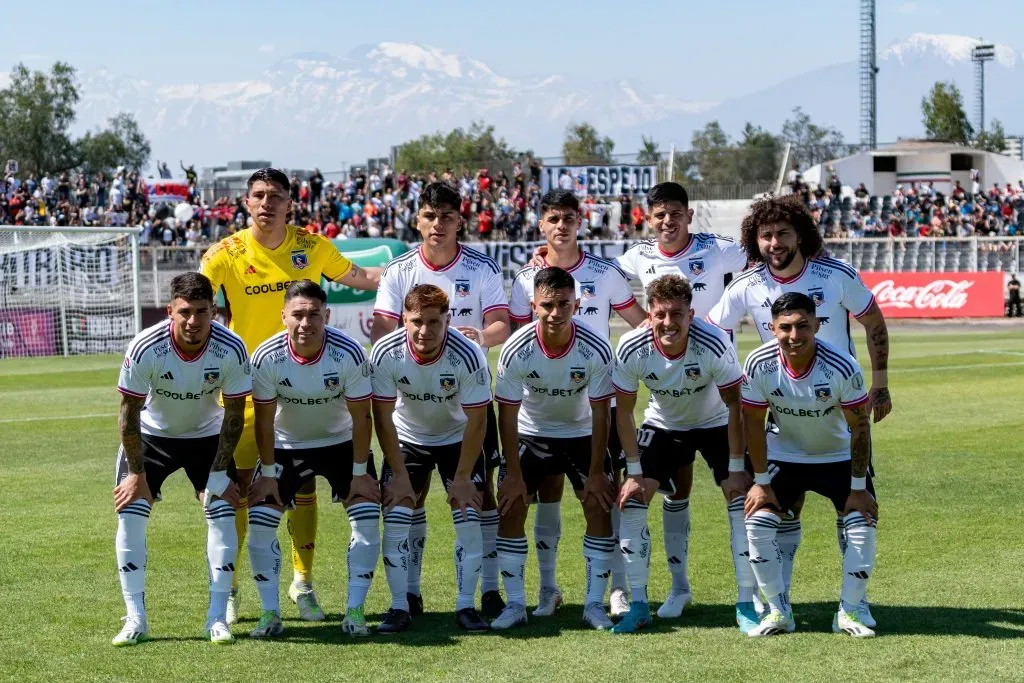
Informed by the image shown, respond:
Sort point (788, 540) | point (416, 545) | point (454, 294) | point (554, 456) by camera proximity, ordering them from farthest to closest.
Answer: point (454, 294)
point (416, 545)
point (554, 456)
point (788, 540)

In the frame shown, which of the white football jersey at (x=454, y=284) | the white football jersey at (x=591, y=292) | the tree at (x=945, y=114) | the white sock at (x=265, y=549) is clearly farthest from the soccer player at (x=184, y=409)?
the tree at (x=945, y=114)

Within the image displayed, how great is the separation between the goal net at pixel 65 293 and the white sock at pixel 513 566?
23.5 meters

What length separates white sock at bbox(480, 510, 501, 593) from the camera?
26.2 feet

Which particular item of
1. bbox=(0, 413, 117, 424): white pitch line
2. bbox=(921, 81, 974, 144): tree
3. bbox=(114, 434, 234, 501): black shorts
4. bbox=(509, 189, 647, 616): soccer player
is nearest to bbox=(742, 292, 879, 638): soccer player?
bbox=(509, 189, 647, 616): soccer player

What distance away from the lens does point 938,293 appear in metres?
39.9

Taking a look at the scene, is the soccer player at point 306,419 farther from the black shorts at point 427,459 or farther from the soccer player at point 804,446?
the soccer player at point 804,446

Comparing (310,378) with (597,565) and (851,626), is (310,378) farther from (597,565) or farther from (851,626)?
(851,626)

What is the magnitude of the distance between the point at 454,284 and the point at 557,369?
1.13 meters

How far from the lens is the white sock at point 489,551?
26.2 feet

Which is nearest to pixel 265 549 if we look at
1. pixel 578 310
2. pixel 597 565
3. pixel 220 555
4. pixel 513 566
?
pixel 220 555

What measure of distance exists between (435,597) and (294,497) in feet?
4.03

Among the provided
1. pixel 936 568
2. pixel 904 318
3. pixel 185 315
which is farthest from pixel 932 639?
pixel 904 318

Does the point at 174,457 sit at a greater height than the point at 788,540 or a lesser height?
greater

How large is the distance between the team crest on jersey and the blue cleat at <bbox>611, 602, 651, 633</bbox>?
307 centimetres
